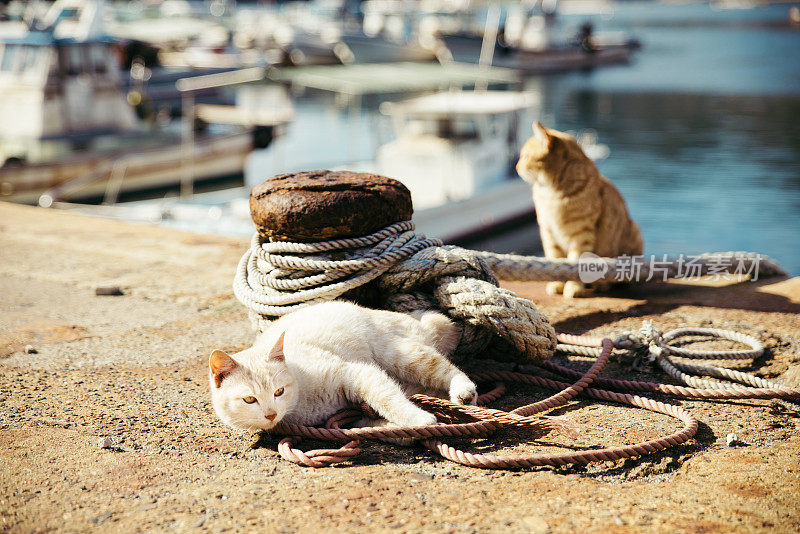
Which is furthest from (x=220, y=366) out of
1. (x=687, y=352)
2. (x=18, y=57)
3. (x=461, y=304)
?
(x=18, y=57)

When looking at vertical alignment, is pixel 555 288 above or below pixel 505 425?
below

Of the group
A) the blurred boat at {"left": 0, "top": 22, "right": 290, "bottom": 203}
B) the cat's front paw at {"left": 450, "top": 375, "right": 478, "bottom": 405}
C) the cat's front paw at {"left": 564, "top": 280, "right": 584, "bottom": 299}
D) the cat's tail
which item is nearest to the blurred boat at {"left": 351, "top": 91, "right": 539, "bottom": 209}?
the blurred boat at {"left": 0, "top": 22, "right": 290, "bottom": 203}

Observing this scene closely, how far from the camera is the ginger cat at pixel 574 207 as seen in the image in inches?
195

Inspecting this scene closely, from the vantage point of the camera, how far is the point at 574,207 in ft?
16.3

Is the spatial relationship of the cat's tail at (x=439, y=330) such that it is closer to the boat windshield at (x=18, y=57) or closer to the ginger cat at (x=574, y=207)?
the ginger cat at (x=574, y=207)

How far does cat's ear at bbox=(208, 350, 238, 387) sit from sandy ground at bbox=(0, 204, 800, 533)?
29 centimetres

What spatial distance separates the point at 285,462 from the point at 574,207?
3.16 meters

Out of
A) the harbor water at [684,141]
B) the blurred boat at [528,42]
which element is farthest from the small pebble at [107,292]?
the blurred boat at [528,42]

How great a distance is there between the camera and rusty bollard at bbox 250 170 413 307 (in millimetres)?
3232

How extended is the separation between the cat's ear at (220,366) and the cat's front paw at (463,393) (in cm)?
85

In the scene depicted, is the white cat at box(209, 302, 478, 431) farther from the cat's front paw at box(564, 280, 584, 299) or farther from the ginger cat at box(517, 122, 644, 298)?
the ginger cat at box(517, 122, 644, 298)

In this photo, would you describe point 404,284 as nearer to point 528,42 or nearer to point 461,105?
point 461,105

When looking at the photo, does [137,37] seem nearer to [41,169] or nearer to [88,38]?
[88,38]

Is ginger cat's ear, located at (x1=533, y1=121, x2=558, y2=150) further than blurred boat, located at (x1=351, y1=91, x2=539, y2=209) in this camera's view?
No
